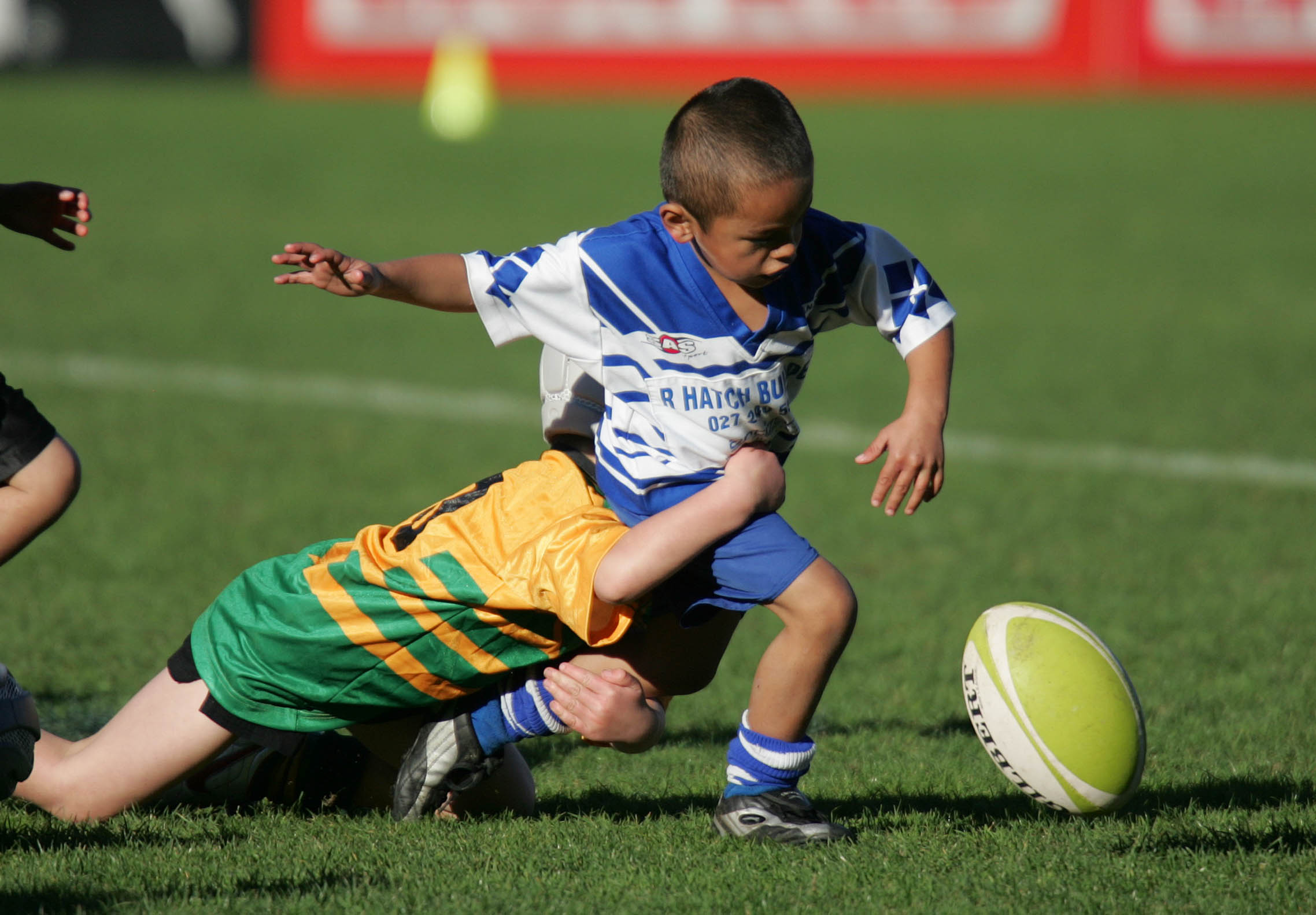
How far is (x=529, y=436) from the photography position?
26.6 ft

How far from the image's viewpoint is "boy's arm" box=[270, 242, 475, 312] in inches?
125

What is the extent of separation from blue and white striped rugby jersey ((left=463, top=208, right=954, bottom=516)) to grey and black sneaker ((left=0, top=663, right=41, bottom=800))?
126 cm

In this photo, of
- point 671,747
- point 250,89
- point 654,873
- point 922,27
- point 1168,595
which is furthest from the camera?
point 250,89

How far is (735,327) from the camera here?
10.6ft

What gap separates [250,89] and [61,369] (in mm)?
17275

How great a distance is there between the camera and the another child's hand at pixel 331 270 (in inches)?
124

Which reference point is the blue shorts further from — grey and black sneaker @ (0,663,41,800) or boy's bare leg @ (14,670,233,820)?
grey and black sneaker @ (0,663,41,800)

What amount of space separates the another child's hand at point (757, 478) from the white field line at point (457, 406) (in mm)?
4540

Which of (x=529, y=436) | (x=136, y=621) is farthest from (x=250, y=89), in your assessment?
(x=136, y=621)

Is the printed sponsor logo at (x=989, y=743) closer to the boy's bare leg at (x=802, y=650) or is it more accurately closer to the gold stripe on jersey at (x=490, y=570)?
the boy's bare leg at (x=802, y=650)

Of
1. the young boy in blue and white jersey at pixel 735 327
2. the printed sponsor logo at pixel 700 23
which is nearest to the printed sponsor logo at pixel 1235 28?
the printed sponsor logo at pixel 700 23

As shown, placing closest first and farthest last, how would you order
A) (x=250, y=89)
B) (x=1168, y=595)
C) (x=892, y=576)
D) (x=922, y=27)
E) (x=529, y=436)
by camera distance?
(x=1168, y=595) < (x=892, y=576) < (x=529, y=436) < (x=922, y=27) < (x=250, y=89)

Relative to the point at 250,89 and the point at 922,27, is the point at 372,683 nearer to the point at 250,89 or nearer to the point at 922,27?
the point at 922,27

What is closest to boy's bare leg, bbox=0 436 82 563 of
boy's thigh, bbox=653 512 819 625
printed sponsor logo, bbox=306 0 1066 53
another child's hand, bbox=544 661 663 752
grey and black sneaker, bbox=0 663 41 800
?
grey and black sneaker, bbox=0 663 41 800
